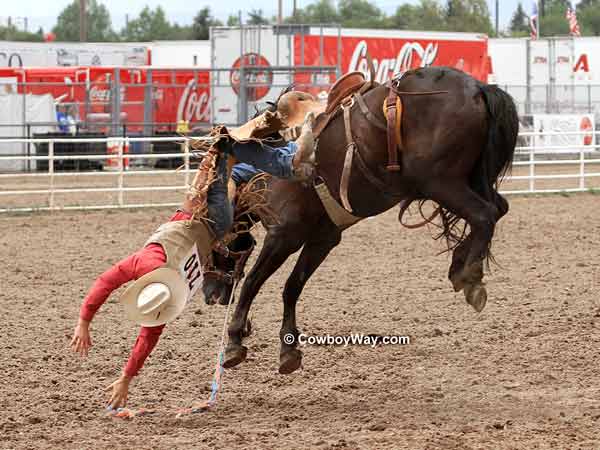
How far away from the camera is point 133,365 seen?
4.44 m

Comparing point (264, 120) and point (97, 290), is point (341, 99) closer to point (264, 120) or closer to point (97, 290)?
point (264, 120)

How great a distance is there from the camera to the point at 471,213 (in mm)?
5082

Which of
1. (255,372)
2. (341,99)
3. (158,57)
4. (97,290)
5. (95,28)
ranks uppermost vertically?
(95,28)

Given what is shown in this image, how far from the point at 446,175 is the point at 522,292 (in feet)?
9.36

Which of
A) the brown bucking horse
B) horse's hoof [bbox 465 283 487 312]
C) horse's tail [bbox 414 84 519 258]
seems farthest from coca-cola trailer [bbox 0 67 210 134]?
horse's hoof [bbox 465 283 487 312]

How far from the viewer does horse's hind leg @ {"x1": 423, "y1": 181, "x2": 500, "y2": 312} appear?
5.07 meters

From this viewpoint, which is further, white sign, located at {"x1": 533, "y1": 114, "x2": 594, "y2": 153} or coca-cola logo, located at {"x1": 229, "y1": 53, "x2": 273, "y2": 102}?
white sign, located at {"x1": 533, "y1": 114, "x2": 594, "y2": 153}

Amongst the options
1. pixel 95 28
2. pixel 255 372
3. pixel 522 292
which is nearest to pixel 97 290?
pixel 255 372

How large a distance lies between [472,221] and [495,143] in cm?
43

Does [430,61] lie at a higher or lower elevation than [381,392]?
higher

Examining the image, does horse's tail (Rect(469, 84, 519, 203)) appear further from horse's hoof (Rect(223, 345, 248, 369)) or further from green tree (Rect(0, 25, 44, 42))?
green tree (Rect(0, 25, 44, 42))

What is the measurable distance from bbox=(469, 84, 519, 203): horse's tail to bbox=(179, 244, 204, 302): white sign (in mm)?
1536

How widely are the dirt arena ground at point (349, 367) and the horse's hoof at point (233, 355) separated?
0.17 m

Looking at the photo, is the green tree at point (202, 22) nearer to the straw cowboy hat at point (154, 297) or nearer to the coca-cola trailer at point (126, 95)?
the coca-cola trailer at point (126, 95)
